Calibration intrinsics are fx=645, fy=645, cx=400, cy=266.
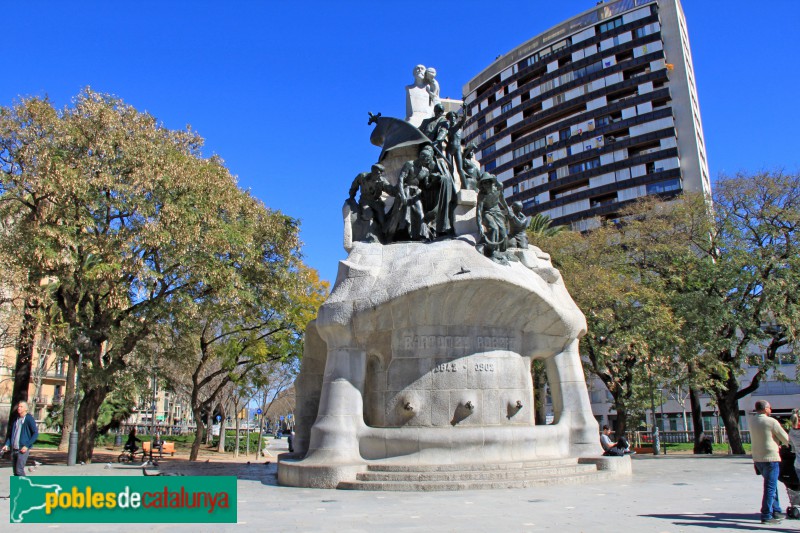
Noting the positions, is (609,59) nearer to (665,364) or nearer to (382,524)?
(665,364)

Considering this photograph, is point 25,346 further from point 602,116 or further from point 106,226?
point 602,116

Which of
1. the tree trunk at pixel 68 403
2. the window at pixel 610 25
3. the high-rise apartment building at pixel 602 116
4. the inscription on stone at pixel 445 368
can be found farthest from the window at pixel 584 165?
the inscription on stone at pixel 445 368

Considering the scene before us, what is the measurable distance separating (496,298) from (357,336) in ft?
8.76

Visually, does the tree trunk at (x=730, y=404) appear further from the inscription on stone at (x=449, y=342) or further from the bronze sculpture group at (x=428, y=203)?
the inscription on stone at (x=449, y=342)

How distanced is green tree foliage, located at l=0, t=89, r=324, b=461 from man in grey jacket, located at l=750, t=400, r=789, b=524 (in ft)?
52.3

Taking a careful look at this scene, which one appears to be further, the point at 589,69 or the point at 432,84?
the point at 589,69

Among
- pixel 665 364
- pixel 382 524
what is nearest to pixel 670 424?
pixel 665 364

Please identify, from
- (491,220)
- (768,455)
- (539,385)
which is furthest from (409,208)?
(539,385)

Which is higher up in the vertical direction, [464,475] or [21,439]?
[21,439]

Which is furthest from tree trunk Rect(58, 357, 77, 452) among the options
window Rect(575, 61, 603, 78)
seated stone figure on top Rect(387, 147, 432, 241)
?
window Rect(575, 61, 603, 78)

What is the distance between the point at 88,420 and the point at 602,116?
62220 mm

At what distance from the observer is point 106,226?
19.6 m

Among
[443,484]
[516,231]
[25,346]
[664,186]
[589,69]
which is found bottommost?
[443,484]

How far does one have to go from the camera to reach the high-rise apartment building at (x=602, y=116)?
6525cm
